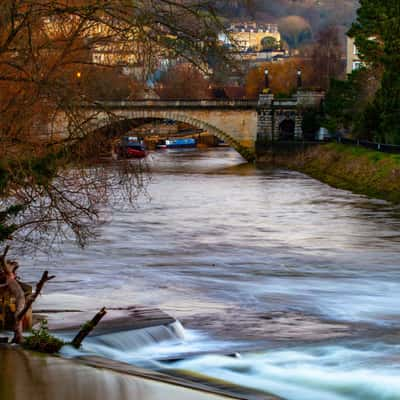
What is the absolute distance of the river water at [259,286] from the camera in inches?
632

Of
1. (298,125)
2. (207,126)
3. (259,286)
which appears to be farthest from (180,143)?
(259,286)

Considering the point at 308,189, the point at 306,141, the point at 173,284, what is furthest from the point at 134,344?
the point at 306,141

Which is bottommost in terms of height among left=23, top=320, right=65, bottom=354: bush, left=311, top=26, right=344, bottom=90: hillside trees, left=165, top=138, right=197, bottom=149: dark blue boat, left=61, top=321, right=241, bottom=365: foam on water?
left=165, top=138, right=197, bottom=149: dark blue boat

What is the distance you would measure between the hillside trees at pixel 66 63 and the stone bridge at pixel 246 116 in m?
59.0

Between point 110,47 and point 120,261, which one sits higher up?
point 110,47

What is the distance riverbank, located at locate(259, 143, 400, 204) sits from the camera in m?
45.8

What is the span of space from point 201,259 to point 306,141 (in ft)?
141

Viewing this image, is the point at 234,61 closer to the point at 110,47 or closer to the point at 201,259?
the point at 110,47

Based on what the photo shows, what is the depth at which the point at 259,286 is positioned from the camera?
23359 millimetres

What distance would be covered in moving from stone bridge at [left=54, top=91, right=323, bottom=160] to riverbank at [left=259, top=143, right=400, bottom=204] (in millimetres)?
8656

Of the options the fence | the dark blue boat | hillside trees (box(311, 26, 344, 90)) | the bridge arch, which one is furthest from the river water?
hillside trees (box(311, 26, 344, 90))

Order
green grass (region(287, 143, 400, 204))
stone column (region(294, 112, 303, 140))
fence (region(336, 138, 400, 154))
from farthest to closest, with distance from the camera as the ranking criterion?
stone column (region(294, 112, 303, 140)) → fence (region(336, 138, 400, 154)) → green grass (region(287, 143, 400, 204))

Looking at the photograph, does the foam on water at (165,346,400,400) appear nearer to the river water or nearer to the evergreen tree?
the river water

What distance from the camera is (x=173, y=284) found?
23.4 meters
